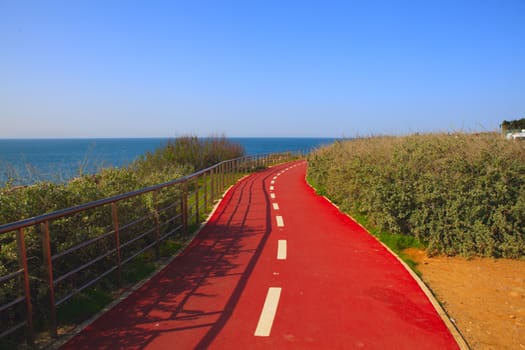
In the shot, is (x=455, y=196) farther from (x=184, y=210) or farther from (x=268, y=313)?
(x=184, y=210)

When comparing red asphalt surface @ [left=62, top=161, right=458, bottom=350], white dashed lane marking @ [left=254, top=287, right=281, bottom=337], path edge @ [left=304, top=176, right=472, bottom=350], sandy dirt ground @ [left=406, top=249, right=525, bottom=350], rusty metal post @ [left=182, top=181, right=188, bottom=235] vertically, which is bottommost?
sandy dirt ground @ [left=406, top=249, right=525, bottom=350]

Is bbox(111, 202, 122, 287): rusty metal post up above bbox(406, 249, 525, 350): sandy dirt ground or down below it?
above

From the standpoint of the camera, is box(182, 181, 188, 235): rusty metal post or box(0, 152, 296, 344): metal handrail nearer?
box(0, 152, 296, 344): metal handrail

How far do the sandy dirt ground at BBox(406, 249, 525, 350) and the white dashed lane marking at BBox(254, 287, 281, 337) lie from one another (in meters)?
1.94

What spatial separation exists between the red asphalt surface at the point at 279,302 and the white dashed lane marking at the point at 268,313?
0.05m

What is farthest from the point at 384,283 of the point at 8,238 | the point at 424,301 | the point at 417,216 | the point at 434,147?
the point at 8,238

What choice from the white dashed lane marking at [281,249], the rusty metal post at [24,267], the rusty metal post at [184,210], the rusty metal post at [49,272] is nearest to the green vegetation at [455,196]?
the white dashed lane marking at [281,249]

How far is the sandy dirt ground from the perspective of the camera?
3949 mm

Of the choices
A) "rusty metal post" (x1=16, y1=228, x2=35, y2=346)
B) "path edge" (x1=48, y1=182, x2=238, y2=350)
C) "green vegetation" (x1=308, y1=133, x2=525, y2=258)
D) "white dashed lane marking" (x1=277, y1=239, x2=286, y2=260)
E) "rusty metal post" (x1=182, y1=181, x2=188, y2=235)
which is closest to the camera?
"rusty metal post" (x1=16, y1=228, x2=35, y2=346)

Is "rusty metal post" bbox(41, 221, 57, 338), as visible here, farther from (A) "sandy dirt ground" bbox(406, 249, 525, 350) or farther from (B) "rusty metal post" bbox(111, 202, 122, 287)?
(A) "sandy dirt ground" bbox(406, 249, 525, 350)

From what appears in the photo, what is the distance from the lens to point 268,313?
167 inches

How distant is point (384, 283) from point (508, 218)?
9.81 ft

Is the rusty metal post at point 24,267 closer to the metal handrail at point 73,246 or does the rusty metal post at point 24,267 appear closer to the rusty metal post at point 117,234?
the metal handrail at point 73,246

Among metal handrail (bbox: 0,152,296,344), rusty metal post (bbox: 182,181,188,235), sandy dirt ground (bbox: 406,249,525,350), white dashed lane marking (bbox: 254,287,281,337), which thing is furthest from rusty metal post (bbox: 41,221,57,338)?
rusty metal post (bbox: 182,181,188,235)
